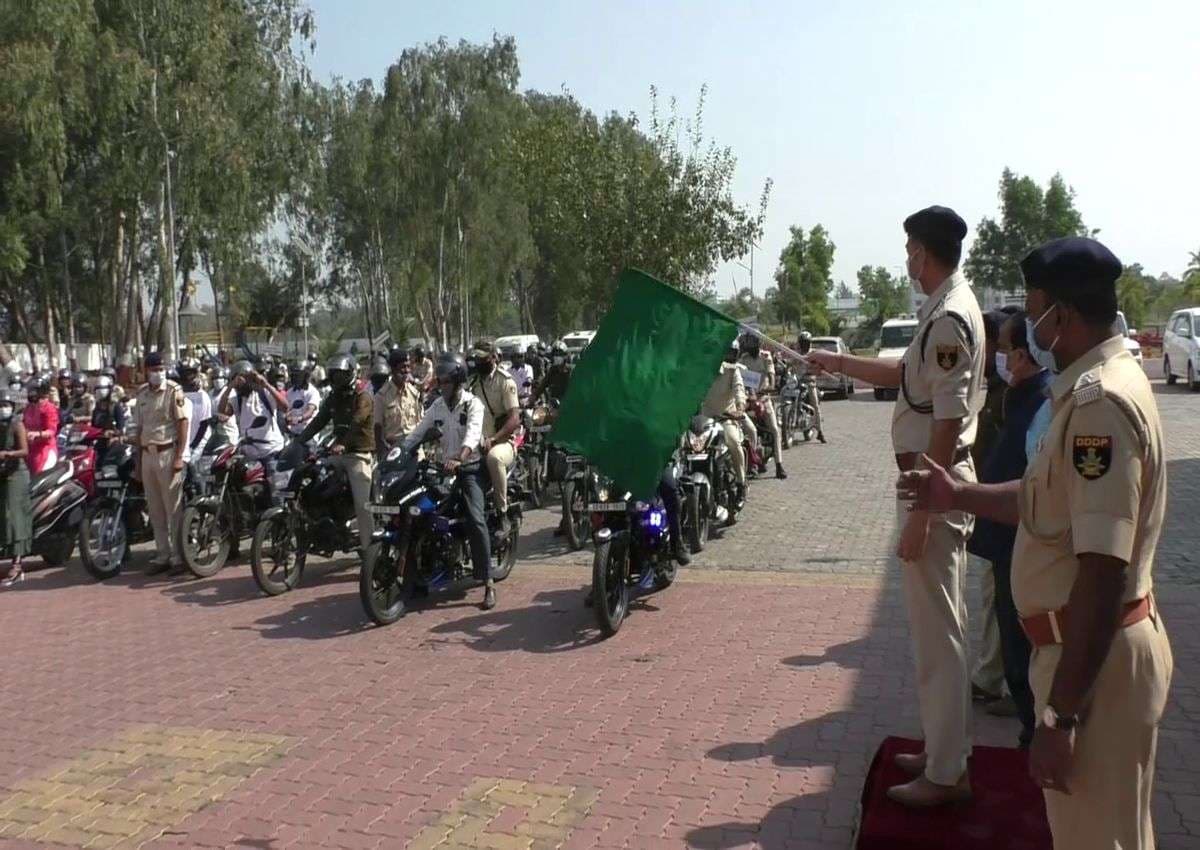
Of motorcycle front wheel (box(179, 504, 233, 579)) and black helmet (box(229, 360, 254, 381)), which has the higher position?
black helmet (box(229, 360, 254, 381))

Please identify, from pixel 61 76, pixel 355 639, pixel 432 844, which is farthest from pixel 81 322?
pixel 432 844

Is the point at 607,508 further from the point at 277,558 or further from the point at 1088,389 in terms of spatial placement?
the point at 1088,389

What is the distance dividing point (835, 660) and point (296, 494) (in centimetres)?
485

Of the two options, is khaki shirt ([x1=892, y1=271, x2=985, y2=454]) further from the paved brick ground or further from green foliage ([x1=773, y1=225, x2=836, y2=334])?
green foliage ([x1=773, y1=225, x2=836, y2=334])

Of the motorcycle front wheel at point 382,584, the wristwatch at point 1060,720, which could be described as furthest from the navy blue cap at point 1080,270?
the motorcycle front wheel at point 382,584

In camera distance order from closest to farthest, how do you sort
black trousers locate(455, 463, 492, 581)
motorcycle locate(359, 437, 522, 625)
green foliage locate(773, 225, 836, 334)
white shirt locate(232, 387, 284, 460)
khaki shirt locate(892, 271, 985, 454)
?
khaki shirt locate(892, 271, 985, 454) → motorcycle locate(359, 437, 522, 625) → black trousers locate(455, 463, 492, 581) → white shirt locate(232, 387, 284, 460) → green foliage locate(773, 225, 836, 334)

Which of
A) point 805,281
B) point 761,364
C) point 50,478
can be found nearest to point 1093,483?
point 50,478

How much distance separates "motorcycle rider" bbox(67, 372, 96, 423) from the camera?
1559 centimetres

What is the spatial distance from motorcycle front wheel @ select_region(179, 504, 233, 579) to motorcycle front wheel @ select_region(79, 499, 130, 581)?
2.55ft

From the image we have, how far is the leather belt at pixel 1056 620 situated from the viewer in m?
2.50

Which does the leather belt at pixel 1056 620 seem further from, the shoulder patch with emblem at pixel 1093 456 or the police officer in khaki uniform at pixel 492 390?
the police officer in khaki uniform at pixel 492 390

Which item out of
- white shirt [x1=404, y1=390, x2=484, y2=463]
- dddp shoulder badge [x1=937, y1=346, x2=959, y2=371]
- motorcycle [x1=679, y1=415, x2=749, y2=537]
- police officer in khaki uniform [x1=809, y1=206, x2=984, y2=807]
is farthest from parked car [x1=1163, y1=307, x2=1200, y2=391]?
dddp shoulder badge [x1=937, y1=346, x2=959, y2=371]

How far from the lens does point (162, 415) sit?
1020 cm

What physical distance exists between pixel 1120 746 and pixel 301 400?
1110 centimetres
